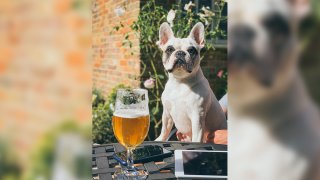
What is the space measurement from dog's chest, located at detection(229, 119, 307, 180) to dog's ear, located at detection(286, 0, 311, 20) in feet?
0.23

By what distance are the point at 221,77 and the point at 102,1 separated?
1.73 m

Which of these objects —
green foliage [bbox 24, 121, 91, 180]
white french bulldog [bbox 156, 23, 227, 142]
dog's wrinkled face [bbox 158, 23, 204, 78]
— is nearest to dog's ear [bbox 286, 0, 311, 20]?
green foliage [bbox 24, 121, 91, 180]

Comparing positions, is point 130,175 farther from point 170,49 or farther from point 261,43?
point 170,49

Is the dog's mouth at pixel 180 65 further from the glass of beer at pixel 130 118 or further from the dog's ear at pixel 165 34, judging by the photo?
the glass of beer at pixel 130 118

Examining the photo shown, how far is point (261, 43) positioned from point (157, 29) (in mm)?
3144

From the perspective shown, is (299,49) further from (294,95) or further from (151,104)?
(151,104)

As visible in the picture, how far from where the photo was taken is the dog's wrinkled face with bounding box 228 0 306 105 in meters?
0.24

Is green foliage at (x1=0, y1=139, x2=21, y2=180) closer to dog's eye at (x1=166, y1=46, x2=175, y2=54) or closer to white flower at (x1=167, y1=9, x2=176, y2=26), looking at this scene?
dog's eye at (x1=166, y1=46, x2=175, y2=54)

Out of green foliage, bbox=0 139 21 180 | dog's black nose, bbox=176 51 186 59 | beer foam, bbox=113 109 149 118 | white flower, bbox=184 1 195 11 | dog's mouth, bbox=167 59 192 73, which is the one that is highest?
white flower, bbox=184 1 195 11

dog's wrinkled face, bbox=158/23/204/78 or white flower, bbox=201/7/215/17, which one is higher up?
white flower, bbox=201/7/215/17

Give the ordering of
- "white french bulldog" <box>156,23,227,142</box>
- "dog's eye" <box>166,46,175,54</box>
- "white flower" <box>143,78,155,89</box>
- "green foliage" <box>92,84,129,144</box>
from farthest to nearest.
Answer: "white flower" <box>143,78,155,89</box>, "green foliage" <box>92,84,129,144</box>, "dog's eye" <box>166,46,175,54</box>, "white french bulldog" <box>156,23,227,142</box>

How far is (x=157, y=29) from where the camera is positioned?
3357mm

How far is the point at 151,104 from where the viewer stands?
3352 millimetres

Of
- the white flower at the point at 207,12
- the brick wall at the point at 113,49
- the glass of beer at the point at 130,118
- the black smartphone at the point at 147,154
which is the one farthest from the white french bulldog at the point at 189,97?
the glass of beer at the point at 130,118
